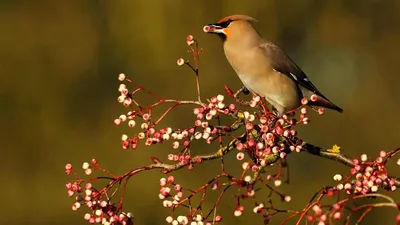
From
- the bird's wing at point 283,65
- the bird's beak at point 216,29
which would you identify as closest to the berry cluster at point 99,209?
the bird's beak at point 216,29

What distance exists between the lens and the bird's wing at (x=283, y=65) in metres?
3.26

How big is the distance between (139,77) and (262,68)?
4853 millimetres

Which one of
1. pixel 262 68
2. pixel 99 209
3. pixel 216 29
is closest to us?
pixel 99 209

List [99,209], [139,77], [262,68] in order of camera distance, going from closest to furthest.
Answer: [99,209] → [262,68] → [139,77]

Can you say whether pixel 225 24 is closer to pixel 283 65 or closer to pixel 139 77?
pixel 283 65

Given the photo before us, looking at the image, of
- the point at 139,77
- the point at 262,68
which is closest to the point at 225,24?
the point at 262,68

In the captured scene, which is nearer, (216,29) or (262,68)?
(216,29)

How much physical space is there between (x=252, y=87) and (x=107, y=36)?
216 inches

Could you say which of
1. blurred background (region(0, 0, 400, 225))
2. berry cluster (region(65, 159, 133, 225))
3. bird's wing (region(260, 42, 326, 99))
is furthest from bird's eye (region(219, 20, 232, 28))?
blurred background (region(0, 0, 400, 225))

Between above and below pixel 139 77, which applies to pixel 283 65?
above

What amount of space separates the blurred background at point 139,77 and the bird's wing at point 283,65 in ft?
14.0

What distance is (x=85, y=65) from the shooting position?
27.4ft

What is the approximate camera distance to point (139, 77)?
802 centimetres

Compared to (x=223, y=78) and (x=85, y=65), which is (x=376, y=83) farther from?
(x=85, y=65)
